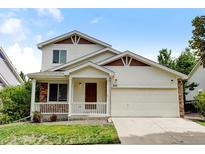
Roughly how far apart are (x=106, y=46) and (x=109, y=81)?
15.3ft

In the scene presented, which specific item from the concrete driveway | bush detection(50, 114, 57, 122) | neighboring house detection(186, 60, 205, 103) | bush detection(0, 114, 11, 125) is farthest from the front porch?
neighboring house detection(186, 60, 205, 103)

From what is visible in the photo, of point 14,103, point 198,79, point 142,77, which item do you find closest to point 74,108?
point 14,103

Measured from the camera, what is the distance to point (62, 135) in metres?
10.5

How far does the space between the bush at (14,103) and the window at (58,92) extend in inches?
85.7

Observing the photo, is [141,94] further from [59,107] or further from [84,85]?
[59,107]

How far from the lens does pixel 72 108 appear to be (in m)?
16.0

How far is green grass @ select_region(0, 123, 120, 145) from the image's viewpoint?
963 centimetres

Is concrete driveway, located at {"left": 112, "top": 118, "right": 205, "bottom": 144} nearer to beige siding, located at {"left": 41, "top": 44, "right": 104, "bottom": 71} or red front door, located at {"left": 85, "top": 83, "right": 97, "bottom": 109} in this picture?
red front door, located at {"left": 85, "top": 83, "right": 97, "bottom": 109}

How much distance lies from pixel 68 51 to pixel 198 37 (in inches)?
443

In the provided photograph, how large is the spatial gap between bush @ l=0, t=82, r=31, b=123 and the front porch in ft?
4.42

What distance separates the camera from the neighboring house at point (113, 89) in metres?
16.1
